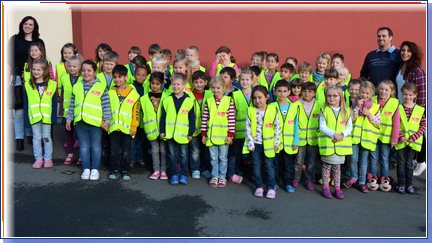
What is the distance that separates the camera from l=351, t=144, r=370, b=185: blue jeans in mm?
4895

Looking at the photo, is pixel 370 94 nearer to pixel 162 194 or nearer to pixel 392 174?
pixel 392 174

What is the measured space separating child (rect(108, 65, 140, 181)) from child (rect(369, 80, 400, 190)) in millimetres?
2977

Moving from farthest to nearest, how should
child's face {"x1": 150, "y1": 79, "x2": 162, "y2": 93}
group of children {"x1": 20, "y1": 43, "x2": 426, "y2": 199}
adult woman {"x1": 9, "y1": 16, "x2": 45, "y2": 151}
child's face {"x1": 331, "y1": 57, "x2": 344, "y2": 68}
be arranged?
child's face {"x1": 331, "y1": 57, "x2": 344, "y2": 68} → adult woman {"x1": 9, "y1": 16, "x2": 45, "y2": 151} → child's face {"x1": 150, "y1": 79, "x2": 162, "y2": 93} → group of children {"x1": 20, "y1": 43, "x2": 426, "y2": 199}

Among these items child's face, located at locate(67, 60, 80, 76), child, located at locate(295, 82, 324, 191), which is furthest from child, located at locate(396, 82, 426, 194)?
child's face, located at locate(67, 60, 80, 76)

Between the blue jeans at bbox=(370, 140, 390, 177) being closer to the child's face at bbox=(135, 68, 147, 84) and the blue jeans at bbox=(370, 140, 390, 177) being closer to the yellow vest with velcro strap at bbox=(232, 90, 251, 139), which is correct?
the yellow vest with velcro strap at bbox=(232, 90, 251, 139)

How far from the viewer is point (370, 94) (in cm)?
475

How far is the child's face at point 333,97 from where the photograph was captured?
4.55 meters

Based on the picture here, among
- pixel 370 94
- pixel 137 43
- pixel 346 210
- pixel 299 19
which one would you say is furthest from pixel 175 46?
pixel 346 210

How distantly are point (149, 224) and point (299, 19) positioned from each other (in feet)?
17.5

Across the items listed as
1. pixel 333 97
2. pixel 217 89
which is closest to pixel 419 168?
pixel 333 97

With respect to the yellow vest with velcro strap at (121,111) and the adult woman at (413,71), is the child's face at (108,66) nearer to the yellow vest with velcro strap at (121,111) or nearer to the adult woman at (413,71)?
the yellow vest with velcro strap at (121,111)

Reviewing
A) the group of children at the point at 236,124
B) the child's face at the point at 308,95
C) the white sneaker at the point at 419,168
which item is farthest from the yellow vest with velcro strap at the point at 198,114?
the white sneaker at the point at 419,168

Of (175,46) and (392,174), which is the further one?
(175,46)

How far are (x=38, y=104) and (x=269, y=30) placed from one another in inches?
177
